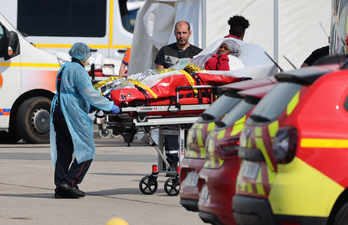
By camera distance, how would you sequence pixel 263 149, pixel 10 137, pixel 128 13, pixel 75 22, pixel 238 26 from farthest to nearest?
pixel 75 22
pixel 128 13
pixel 10 137
pixel 238 26
pixel 263 149

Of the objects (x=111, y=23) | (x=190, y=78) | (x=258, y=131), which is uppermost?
(x=111, y=23)

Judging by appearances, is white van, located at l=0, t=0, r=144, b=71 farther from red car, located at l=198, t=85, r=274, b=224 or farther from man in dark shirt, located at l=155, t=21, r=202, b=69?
red car, located at l=198, t=85, r=274, b=224

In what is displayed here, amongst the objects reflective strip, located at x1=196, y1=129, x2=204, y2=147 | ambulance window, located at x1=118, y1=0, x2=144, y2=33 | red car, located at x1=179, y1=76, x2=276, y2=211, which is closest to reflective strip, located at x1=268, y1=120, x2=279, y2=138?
red car, located at x1=179, y1=76, x2=276, y2=211

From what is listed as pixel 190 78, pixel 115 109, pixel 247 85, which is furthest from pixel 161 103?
pixel 247 85

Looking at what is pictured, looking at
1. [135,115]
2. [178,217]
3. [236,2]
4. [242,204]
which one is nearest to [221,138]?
[242,204]

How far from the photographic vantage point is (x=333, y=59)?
6055 millimetres

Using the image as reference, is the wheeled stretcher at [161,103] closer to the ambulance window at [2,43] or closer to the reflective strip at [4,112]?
the ambulance window at [2,43]

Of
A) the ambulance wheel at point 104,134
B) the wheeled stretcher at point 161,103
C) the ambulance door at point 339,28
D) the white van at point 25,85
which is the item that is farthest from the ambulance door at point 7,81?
the ambulance door at point 339,28

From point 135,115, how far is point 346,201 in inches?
178

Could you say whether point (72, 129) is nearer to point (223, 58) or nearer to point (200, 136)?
point (223, 58)

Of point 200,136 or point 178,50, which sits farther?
point 178,50

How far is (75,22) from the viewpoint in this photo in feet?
75.0

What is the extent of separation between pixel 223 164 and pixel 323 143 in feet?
3.38

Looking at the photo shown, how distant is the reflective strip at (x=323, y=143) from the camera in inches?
208
